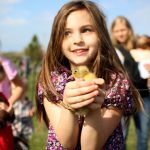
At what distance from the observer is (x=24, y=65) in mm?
23453

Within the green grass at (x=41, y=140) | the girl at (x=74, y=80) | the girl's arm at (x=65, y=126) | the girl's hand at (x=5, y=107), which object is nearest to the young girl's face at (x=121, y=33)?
the green grass at (x=41, y=140)

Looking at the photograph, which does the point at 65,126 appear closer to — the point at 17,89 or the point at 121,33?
the point at 17,89

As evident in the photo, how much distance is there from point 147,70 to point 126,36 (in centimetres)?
54

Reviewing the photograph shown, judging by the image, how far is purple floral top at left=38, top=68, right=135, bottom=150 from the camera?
2.06 metres

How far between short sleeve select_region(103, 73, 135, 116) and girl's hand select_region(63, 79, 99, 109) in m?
0.47

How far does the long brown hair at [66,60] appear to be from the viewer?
2.07 meters

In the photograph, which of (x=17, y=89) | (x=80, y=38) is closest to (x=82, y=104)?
(x=80, y=38)

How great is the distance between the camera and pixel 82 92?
156 cm

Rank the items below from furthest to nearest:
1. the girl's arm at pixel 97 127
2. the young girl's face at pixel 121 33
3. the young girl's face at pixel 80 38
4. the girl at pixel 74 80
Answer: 1. the young girl's face at pixel 121 33
2. the young girl's face at pixel 80 38
3. the girl at pixel 74 80
4. the girl's arm at pixel 97 127

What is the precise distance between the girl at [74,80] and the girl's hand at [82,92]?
0.72ft

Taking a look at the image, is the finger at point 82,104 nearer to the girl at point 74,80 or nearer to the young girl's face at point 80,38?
the girl at point 74,80

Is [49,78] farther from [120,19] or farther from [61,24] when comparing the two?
[120,19]

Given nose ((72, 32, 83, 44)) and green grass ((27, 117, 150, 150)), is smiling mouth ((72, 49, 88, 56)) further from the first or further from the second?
green grass ((27, 117, 150, 150))

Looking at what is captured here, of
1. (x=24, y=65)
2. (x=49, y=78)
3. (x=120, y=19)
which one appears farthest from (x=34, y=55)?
(x=49, y=78)
